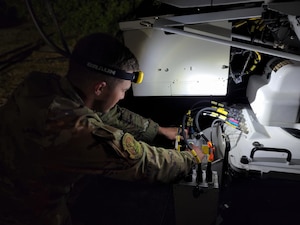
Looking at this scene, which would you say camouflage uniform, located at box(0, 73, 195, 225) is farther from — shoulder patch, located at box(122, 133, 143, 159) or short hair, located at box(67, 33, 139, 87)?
short hair, located at box(67, 33, 139, 87)

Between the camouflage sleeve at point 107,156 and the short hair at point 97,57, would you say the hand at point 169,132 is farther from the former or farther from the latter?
the short hair at point 97,57

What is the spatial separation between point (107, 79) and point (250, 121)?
4.39ft

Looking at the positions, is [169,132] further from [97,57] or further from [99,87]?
[97,57]

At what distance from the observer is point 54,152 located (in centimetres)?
153

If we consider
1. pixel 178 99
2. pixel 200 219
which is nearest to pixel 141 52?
pixel 178 99

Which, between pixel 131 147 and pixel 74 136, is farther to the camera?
pixel 131 147

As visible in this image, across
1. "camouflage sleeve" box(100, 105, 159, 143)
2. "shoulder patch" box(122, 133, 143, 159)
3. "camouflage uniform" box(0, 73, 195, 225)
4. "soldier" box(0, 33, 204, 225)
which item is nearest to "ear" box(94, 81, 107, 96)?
"soldier" box(0, 33, 204, 225)

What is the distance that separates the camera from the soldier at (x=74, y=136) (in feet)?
4.96

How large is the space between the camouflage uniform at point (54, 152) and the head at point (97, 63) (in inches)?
3.6

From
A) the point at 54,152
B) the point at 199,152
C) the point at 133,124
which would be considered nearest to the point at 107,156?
the point at 54,152

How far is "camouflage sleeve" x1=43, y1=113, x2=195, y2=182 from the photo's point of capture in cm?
149

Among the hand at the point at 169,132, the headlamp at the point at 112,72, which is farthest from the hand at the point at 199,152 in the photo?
the headlamp at the point at 112,72

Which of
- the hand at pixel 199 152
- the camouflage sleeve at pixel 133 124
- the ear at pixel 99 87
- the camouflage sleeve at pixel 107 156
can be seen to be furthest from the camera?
the camouflage sleeve at pixel 133 124

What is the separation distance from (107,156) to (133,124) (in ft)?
3.14
